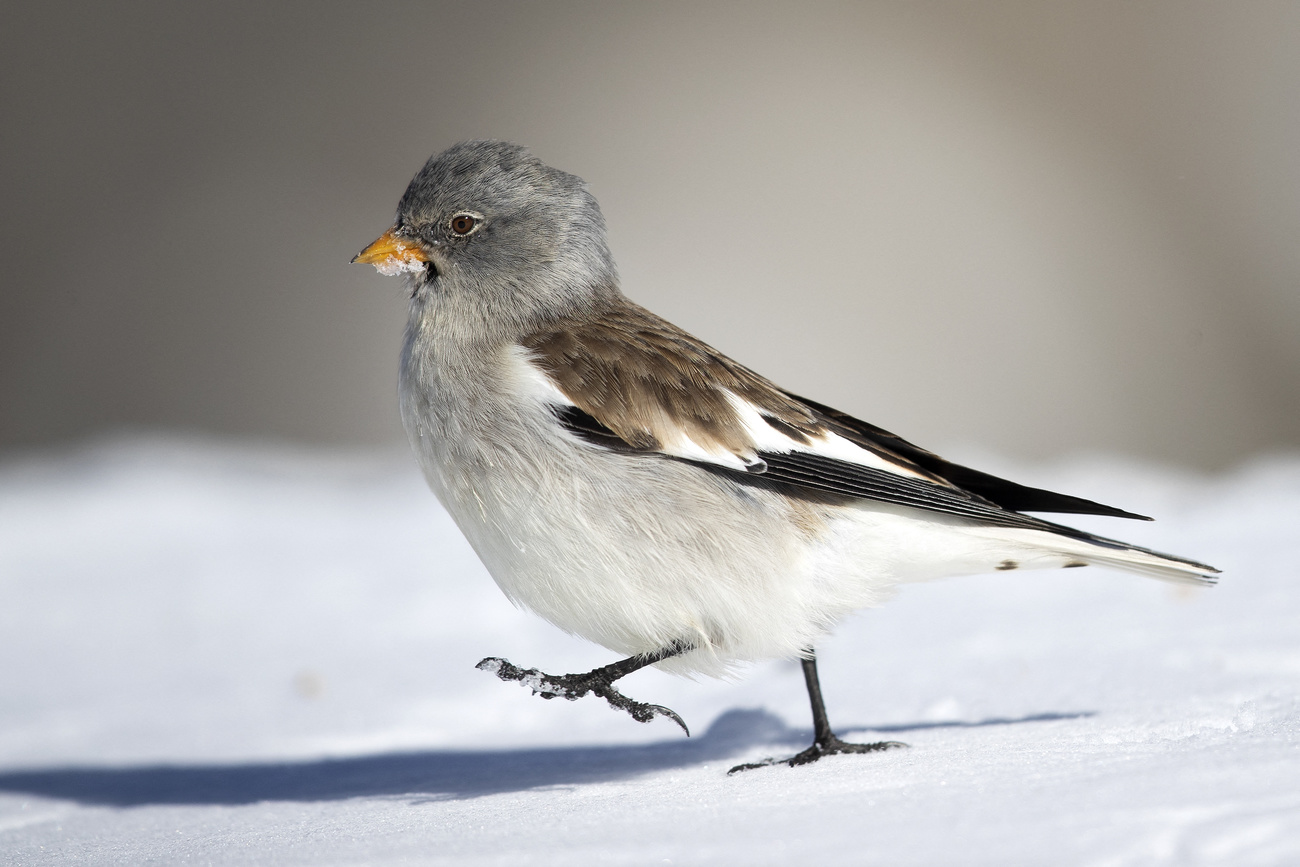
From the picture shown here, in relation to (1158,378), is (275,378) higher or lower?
higher

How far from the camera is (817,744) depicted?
336 cm

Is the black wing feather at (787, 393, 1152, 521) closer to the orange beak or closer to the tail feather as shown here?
the tail feather

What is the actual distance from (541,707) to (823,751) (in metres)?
1.34

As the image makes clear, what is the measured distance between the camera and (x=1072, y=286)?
10430 millimetres

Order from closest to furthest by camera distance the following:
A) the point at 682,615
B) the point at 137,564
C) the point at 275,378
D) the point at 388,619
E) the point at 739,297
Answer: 1. the point at 682,615
2. the point at 388,619
3. the point at 137,564
4. the point at 739,297
5. the point at 275,378

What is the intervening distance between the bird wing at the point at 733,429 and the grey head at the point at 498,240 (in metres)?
0.19

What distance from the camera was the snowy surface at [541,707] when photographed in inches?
93.6

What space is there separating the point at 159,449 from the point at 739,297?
4754 millimetres

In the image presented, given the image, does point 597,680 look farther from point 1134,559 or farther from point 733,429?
point 1134,559

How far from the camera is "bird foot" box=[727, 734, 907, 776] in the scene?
3225 mm

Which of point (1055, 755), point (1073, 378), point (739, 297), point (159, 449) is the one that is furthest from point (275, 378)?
point (1055, 755)

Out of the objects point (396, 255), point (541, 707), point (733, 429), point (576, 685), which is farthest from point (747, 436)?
point (541, 707)

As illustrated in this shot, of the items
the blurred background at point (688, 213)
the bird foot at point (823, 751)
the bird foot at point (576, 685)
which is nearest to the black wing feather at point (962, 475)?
the bird foot at point (823, 751)

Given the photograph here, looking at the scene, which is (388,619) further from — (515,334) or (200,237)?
(200,237)
